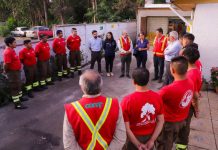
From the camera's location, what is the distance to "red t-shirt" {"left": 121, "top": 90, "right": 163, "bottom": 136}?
252 centimetres

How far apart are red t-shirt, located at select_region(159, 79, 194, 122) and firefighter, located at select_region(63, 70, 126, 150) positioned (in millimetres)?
943

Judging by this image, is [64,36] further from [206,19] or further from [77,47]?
[206,19]

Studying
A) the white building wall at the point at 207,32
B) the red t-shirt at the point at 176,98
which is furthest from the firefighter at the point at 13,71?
the white building wall at the point at 207,32

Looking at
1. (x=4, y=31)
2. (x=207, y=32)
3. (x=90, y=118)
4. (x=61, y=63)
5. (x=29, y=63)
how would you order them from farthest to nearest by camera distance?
(x=4, y=31), (x=61, y=63), (x=207, y=32), (x=29, y=63), (x=90, y=118)

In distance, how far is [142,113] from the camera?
2553 millimetres

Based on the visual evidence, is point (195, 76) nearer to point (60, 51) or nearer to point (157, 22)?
point (60, 51)

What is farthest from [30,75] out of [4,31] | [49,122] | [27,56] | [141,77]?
[4,31]

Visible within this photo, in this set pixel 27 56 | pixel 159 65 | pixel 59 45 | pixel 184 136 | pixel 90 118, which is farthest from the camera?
pixel 59 45

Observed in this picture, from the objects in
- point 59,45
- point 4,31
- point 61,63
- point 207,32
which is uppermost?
point 4,31

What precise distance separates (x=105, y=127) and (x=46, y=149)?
2689 millimetres

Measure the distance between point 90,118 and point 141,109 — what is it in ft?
2.17

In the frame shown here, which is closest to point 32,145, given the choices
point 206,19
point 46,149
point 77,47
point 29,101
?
point 46,149

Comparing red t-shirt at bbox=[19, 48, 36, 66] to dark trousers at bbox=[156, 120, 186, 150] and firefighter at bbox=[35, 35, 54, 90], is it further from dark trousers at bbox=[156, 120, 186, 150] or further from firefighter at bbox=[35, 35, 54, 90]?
dark trousers at bbox=[156, 120, 186, 150]

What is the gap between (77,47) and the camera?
30.8ft
